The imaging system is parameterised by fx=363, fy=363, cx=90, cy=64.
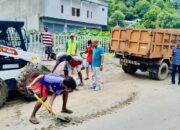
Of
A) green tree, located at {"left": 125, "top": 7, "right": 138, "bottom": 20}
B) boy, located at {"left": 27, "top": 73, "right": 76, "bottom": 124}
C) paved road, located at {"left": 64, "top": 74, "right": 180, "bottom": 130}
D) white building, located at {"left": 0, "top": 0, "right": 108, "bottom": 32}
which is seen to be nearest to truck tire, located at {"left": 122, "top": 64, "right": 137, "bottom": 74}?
paved road, located at {"left": 64, "top": 74, "right": 180, "bottom": 130}

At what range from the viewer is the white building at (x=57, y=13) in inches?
1491

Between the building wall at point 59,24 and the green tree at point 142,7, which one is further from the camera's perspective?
the green tree at point 142,7

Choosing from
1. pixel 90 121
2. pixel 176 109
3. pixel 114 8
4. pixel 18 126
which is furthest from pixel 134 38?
pixel 114 8

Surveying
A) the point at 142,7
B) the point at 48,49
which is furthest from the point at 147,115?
the point at 142,7

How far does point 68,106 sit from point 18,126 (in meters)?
1.93

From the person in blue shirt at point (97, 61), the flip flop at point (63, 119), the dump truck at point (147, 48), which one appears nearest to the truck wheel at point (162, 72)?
the dump truck at point (147, 48)

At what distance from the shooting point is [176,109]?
31.8 feet

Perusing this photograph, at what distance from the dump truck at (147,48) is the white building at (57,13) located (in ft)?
77.1

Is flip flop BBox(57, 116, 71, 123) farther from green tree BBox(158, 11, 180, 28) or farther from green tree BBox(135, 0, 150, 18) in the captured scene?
green tree BBox(135, 0, 150, 18)

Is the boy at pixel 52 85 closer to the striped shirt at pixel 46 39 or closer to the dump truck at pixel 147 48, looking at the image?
the dump truck at pixel 147 48

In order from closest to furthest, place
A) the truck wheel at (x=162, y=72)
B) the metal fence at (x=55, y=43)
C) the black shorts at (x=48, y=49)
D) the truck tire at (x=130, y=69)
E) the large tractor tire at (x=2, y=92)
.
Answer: the large tractor tire at (x=2, y=92) < the truck wheel at (x=162, y=72) < the truck tire at (x=130, y=69) < the black shorts at (x=48, y=49) < the metal fence at (x=55, y=43)

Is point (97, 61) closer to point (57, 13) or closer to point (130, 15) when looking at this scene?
point (57, 13)

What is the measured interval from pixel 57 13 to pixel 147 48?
86.7 feet

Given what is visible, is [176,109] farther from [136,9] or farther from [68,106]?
[136,9]
